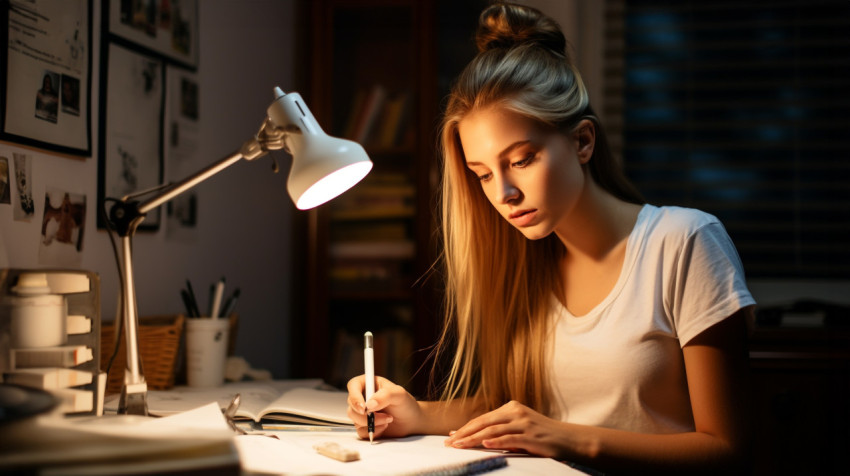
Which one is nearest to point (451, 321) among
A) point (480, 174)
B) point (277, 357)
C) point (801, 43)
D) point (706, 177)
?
point (480, 174)

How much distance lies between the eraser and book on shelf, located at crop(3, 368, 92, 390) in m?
0.31

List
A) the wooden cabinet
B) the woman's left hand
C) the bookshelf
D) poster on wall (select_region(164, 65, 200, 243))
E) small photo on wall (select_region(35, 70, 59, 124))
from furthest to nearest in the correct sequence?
the bookshelf < the wooden cabinet < poster on wall (select_region(164, 65, 200, 243)) < small photo on wall (select_region(35, 70, 59, 124)) < the woman's left hand

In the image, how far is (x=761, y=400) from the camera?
6.07 feet

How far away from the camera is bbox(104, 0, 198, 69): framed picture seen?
4.79 feet

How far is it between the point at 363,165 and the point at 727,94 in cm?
195

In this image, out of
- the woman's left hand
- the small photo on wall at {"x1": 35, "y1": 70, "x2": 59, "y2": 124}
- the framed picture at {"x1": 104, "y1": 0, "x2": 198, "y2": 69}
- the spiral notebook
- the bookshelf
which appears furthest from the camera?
the bookshelf

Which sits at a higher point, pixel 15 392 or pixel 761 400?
pixel 15 392

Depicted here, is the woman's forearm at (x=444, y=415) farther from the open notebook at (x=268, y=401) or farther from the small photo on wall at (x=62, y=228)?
the small photo on wall at (x=62, y=228)

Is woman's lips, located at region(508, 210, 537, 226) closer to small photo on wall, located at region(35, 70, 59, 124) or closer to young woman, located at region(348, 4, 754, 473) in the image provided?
young woman, located at region(348, 4, 754, 473)

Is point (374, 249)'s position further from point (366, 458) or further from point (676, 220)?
point (366, 458)

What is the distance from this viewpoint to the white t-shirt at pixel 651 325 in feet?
3.70

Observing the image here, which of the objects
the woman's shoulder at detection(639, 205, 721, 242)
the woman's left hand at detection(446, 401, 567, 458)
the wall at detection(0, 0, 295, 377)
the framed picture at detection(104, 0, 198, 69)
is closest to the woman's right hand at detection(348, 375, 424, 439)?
the woman's left hand at detection(446, 401, 567, 458)

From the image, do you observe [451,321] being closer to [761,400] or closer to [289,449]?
[289,449]

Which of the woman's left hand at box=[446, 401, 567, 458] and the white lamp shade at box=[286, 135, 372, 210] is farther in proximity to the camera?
the woman's left hand at box=[446, 401, 567, 458]
